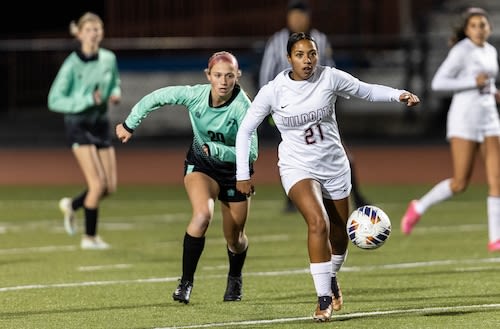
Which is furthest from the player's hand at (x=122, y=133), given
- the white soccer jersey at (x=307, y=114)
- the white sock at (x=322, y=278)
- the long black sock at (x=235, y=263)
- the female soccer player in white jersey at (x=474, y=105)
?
the female soccer player in white jersey at (x=474, y=105)

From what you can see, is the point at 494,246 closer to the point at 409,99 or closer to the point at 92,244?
the point at 92,244

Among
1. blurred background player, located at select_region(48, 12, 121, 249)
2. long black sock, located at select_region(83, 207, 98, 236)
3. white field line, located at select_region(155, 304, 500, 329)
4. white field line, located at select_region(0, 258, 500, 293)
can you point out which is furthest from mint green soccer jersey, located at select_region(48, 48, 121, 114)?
white field line, located at select_region(155, 304, 500, 329)

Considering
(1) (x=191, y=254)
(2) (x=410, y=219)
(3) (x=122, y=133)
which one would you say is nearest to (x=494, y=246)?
(2) (x=410, y=219)

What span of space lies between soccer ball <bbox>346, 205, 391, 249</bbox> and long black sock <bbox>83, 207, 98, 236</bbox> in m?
5.21

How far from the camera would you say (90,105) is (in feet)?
47.0

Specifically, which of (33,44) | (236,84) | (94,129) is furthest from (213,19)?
(236,84)

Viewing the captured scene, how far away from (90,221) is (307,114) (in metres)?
5.40

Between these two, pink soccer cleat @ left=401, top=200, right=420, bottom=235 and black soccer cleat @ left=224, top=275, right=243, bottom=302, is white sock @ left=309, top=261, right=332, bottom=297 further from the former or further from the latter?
pink soccer cleat @ left=401, top=200, right=420, bottom=235

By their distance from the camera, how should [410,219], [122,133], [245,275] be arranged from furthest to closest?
1. [410,219]
2. [245,275]
3. [122,133]

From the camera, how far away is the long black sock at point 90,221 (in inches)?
569

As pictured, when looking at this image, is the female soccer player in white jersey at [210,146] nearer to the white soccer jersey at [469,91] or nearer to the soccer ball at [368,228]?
the soccer ball at [368,228]

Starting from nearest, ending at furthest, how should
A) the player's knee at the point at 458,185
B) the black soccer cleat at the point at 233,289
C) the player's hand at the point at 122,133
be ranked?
the player's hand at the point at 122,133 → the black soccer cleat at the point at 233,289 → the player's knee at the point at 458,185

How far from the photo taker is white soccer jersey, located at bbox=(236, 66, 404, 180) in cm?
957

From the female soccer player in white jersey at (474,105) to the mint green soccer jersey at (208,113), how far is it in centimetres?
371
